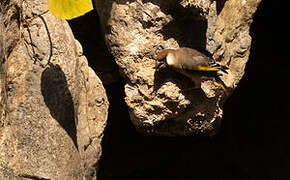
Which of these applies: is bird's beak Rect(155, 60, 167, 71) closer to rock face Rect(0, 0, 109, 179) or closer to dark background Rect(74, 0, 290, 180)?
rock face Rect(0, 0, 109, 179)

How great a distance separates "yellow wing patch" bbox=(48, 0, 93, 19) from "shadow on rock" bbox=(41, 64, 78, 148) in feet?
1.02

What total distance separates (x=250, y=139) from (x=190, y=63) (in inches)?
69.9

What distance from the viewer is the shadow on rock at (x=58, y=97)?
231 cm

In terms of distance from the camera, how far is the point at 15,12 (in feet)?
7.58

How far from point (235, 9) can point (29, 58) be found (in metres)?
1.33

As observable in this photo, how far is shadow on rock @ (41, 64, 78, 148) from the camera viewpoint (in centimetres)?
231

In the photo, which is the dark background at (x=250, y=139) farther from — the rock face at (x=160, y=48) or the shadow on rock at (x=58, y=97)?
the shadow on rock at (x=58, y=97)

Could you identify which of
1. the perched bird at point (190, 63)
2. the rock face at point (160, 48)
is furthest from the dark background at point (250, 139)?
the perched bird at point (190, 63)

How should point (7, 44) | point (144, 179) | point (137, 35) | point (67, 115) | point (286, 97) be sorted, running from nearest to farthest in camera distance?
point (7, 44) < point (67, 115) < point (137, 35) < point (144, 179) < point (286, 97)

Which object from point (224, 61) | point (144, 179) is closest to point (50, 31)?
point (224, 61)

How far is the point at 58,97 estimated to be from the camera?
2342 millimetres

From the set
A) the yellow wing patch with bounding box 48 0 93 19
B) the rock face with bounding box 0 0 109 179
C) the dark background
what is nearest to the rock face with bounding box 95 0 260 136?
the rock face with bounding box 0 0 109 179

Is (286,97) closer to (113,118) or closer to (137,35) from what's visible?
(113,118)

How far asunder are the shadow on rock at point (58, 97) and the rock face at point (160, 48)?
0.38 metres
